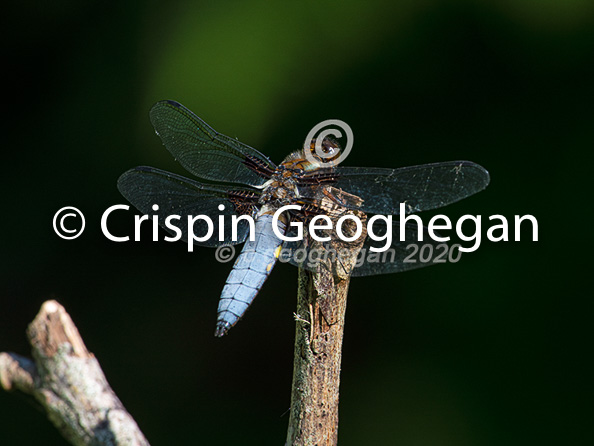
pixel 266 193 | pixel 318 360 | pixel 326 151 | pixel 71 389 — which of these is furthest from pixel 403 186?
pixel 71 389

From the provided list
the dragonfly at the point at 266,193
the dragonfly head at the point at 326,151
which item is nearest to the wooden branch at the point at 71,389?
the dragonfly at the point at 266,193

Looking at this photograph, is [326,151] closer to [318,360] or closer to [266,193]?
[266,193]

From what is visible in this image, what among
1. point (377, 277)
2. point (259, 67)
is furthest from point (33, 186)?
point (377, 277)

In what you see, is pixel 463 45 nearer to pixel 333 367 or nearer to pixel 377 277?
pixel 377 277

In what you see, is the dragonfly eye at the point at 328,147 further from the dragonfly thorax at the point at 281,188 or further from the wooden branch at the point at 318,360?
the wooden branch at the point at 318,360

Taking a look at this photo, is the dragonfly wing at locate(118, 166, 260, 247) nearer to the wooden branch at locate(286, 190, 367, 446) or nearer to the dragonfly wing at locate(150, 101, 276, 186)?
the dragonfly wing at locate(150, 101, 276, 186)
